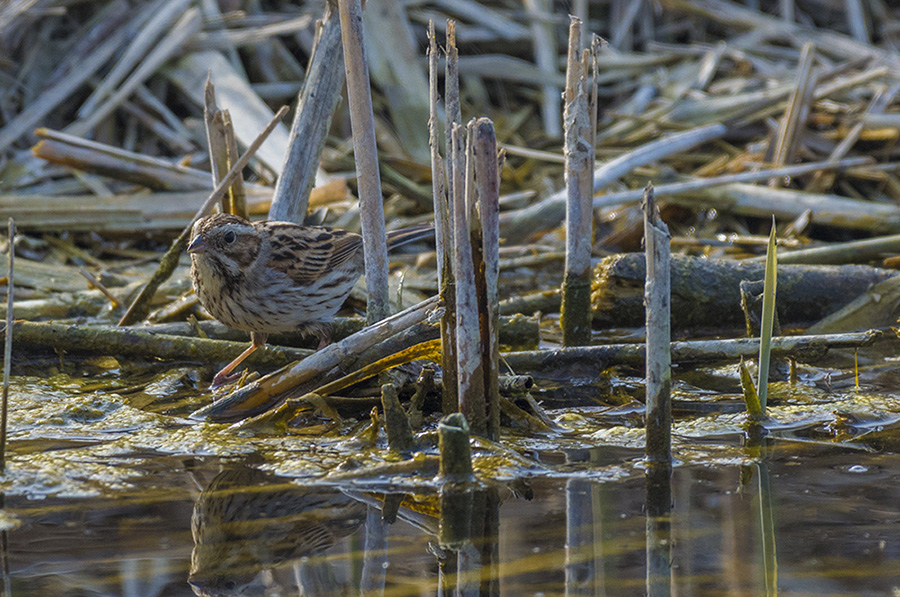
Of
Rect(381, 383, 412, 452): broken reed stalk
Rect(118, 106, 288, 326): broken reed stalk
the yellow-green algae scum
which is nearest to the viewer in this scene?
Rect(381, 383, 412, 452): broken reed stalk

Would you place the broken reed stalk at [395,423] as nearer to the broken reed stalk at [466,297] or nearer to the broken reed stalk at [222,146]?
the broken reed stalk at [466,297]

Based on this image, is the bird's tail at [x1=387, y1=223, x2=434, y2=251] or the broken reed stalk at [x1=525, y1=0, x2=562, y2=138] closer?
the bird's tail at [x1=387, y1=223, x2=434, y2=251]

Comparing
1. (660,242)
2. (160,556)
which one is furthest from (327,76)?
(160,556)

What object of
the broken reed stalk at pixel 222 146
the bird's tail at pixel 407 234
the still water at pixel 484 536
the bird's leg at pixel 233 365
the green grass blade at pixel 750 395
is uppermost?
the broken reed stalk at pixel 222 146

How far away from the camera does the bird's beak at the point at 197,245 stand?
184 inches

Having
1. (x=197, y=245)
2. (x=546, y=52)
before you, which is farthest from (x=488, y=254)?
(x=546, y=52)

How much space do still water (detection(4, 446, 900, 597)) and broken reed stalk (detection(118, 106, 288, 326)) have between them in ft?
5.66

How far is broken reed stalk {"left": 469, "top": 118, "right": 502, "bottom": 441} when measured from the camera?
3314 millimetres

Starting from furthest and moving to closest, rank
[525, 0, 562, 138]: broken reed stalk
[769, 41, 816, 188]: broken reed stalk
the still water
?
1. [525, 0, 562, 138]: broken reed stalk
2. [769, 41, 816, 188]: broken reed stalk
3. the still water

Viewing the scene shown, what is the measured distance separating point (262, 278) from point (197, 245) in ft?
1.15

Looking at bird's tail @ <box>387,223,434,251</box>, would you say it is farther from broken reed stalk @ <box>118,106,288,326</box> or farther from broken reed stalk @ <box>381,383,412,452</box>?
broken reed stalk @ <box>381,383,412,452</box>

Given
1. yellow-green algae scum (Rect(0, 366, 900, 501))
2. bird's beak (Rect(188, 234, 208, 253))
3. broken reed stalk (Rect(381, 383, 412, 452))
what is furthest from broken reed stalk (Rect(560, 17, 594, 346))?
bird's beak (Rect(188, 234, 208, 253))

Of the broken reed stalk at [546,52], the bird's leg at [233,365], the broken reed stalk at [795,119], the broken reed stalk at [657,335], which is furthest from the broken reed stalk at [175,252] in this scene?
the broken reed stalk at [795,119]

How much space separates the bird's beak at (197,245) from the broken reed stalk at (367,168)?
815 millimetres
